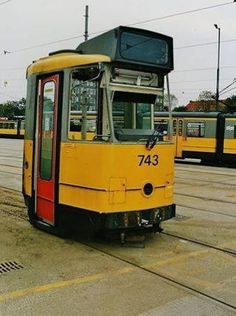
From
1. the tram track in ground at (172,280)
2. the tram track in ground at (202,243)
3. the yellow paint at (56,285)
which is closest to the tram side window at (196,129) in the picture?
the tram track in ground at (202,243)

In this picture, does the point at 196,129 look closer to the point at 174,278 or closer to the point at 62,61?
the point at 62,61

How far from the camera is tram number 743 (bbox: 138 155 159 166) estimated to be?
6.55 m

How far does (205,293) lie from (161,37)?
145 inches

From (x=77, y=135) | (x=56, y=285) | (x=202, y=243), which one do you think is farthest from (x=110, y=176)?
(x=202, y=243)

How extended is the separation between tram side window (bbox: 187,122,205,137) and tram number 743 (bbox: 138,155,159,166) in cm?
1771

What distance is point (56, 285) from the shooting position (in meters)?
5.14

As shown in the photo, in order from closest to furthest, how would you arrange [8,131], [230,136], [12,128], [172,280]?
[172,280] < [230,136] < [12,128] < [8,131]

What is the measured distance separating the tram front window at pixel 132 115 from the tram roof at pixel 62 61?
556 mm

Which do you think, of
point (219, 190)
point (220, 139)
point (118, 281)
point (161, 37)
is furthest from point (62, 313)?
point (220, 139)

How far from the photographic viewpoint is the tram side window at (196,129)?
947 inches

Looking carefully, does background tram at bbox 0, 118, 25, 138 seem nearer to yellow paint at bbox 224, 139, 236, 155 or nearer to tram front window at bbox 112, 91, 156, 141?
yellow paint at bbox 224, 139, 236, 155

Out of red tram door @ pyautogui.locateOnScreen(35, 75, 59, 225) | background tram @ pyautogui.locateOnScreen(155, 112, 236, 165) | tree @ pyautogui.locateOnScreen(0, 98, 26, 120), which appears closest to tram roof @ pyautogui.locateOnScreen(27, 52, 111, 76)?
red tram door @ pyautogui.locateOnScreen(35, 75, 59, 225)

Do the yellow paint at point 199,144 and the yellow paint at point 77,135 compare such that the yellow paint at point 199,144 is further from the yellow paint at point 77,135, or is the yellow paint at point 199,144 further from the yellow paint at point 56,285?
the yellow paint at point 56,285

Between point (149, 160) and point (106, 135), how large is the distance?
709 mm
